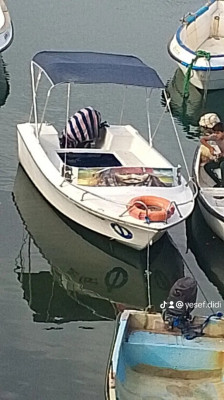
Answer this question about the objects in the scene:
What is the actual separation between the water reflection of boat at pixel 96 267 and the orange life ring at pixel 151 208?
2.29 feet

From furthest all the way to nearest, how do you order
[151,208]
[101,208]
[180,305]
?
[101,208]
[151,208]
[180,305]

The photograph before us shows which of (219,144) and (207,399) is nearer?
(207,399)

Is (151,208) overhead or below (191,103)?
overhead

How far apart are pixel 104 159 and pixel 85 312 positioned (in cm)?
283

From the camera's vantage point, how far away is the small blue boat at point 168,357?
794cm

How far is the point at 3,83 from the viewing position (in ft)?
57.4

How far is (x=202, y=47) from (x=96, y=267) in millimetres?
9654

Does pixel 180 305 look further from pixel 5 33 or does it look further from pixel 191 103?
pixel 5 33

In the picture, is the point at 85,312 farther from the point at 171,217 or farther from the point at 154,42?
the point at 154,42

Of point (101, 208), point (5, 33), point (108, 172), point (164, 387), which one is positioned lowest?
point (164, 387)

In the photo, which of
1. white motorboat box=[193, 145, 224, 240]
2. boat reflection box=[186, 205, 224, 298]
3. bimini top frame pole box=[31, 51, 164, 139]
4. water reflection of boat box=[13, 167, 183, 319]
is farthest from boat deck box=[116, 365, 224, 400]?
bimini top frame pole box=[31, 51, 164, 139]

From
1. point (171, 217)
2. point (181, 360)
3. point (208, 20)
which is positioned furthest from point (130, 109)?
point (181, 360)

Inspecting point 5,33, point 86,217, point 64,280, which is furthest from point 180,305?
point 5,33

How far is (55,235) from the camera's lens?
11367 mm
